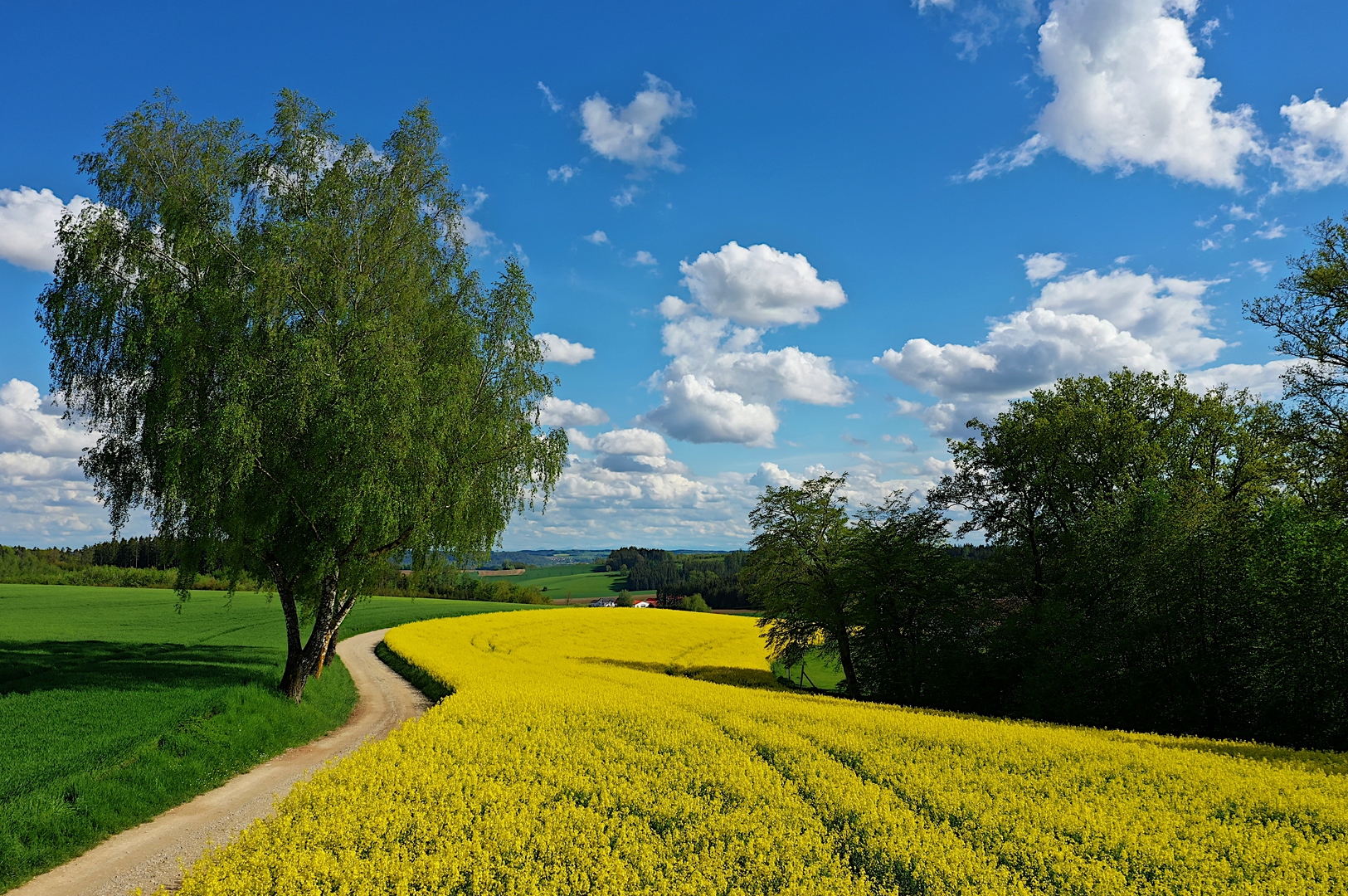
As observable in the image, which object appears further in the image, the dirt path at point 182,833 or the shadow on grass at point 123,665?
the shadow on grass at point 123,665

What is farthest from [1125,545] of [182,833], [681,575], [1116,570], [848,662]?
[681,575]

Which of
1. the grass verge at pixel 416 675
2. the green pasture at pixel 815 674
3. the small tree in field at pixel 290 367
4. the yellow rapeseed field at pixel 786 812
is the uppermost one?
the small tree in field at pixel 290 367

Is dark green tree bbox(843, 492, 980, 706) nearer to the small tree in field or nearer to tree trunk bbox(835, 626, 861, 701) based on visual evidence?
tree trunk bbox(835, 626, 861, 701)

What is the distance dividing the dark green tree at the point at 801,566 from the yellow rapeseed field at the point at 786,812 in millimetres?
13459

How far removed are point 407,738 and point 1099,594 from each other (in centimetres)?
2236

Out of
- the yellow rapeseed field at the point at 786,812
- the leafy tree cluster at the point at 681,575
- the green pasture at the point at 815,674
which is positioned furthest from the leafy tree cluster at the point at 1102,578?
the leafy tree cluster at the point at 681,575

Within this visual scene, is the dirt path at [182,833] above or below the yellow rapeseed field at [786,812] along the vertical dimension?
below

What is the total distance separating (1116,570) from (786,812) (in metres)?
18.2

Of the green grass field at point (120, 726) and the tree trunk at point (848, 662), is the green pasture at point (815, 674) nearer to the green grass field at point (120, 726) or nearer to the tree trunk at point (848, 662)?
the tree trunk at point (848, 662)

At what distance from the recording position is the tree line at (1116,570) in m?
17.7

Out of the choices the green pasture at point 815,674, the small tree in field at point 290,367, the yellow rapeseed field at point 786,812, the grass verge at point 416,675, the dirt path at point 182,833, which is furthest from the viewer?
the green pasture at point 815,674

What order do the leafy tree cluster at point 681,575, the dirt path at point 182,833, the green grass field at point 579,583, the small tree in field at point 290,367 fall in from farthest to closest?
the green grass field at point 579,583, the leafy tree cluster at point 681,575, the small tree in field at point 290,367, the dirt path at point 182,833

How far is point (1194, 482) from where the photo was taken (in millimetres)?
25484

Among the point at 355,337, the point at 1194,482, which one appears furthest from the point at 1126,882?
the point at 1194,482
